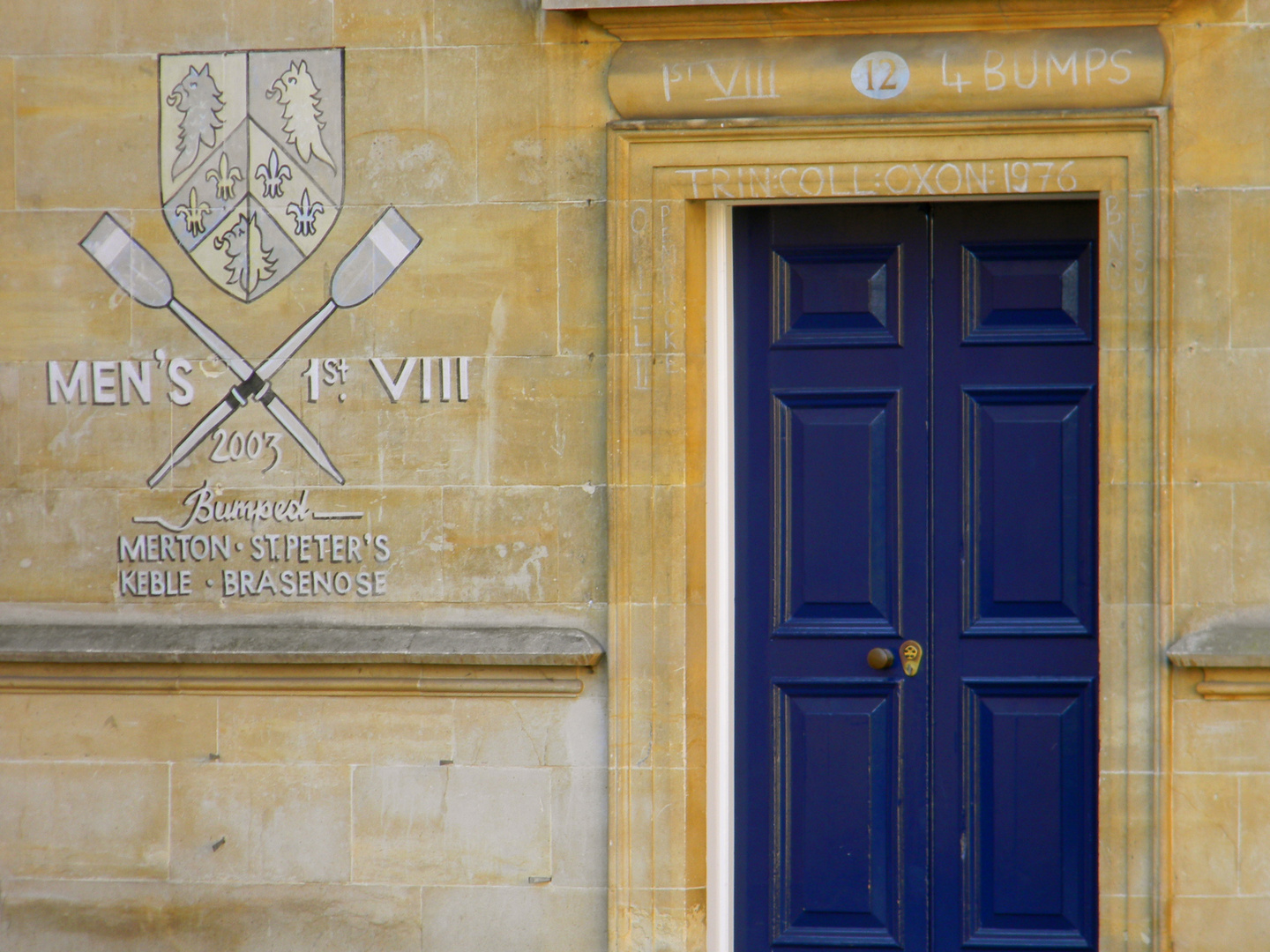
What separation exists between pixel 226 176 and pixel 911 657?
3.40 m

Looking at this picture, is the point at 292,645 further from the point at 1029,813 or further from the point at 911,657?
the point at 1029,813

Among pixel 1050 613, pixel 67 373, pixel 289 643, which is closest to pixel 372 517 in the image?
pixel 289 643

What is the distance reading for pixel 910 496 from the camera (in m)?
5.56

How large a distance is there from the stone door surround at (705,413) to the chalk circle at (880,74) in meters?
0.12

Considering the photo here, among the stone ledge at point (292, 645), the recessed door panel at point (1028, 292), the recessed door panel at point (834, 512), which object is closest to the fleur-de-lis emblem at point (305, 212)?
the stone ledge at point (292, 645)

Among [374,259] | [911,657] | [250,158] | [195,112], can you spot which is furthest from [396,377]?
[911,657]

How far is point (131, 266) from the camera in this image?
562 cm

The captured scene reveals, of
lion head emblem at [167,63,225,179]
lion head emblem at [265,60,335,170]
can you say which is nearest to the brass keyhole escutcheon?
lion head emblem at [265,60,335,170]

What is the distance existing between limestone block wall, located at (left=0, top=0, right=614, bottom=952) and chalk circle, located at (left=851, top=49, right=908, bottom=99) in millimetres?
1020

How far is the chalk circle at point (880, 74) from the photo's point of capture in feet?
17.2

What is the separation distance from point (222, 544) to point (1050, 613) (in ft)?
11.0

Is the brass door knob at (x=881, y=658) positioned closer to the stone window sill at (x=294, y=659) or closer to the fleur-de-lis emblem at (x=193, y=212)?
the stone window sill at (x=294, y=659)

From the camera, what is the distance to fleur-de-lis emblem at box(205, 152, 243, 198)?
5574 millimetres

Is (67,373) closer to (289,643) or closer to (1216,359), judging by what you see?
(289,643)
